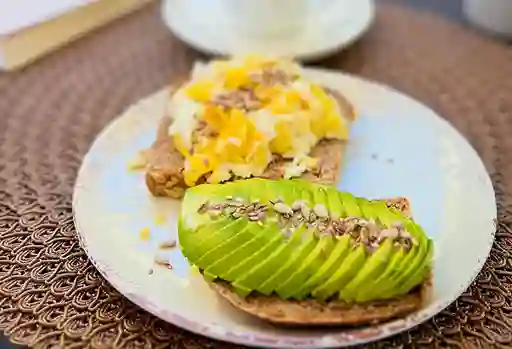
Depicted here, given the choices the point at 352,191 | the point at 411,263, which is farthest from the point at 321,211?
the point at 352,191

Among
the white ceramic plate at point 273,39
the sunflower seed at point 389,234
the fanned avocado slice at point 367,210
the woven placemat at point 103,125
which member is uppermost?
the sunflower seed at point 389,234

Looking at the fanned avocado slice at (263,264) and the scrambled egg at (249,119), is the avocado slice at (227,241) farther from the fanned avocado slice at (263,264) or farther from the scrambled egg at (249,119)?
the scrambled egg at (249,119)

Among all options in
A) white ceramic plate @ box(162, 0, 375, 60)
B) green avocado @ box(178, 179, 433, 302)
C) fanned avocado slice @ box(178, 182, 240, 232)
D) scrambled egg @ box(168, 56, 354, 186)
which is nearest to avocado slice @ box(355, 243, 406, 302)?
green avocado @ box(178, 179, 433, 302)

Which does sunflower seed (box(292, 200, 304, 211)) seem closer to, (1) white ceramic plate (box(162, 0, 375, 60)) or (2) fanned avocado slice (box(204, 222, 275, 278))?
(2) fanned avocado slice (box(204, 222, 275, 278))

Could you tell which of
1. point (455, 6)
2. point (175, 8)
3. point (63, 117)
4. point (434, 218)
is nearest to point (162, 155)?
point (63, 117)

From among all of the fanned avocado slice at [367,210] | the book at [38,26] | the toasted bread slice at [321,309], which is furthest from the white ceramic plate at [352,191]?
the book at [38,26]

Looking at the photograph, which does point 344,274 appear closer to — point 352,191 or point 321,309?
point 321,309
